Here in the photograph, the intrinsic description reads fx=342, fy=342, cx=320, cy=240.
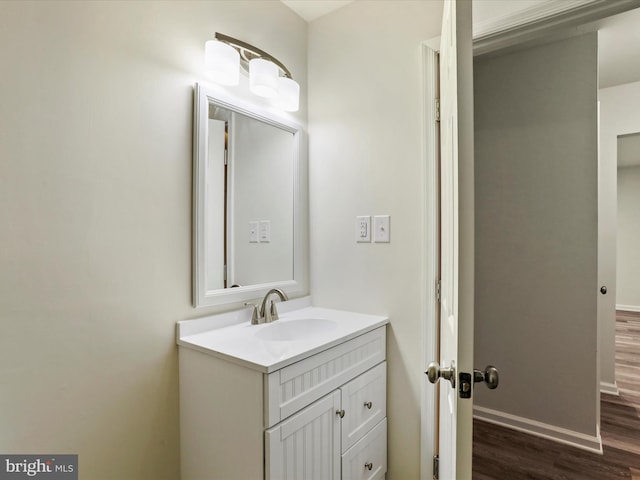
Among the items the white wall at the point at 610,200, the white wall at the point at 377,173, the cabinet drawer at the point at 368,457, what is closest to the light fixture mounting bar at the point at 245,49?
the white wall at the point at 377,173

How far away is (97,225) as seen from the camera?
1.14 meters

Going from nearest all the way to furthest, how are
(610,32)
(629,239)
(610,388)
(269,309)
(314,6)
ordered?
(269,309)
(314,6)
(610,32)
(610,388)
(629,239)

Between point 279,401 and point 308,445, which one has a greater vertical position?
point 279,401

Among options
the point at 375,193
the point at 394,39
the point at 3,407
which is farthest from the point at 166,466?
the point at 394,39

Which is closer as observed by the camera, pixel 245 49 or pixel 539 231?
pixel 245 49

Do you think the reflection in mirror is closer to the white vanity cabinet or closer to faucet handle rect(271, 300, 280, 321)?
faucet handle rect(271, 300, 280, 321)

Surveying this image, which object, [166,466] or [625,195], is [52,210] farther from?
[625,195]

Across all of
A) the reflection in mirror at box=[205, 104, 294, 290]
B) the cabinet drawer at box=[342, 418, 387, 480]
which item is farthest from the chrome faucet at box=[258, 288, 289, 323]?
the cabinet drawer at box=[342, 418, 387, 480]

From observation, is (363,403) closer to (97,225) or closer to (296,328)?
(296,328)

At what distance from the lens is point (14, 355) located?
0.97 metres

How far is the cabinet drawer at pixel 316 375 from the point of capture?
108 centimetres

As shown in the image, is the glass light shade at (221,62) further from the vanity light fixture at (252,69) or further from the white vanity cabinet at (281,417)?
the white vanity cabinet at (281,417)

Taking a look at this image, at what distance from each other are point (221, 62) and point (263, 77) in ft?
0.69

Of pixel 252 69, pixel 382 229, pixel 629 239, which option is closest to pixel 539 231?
pixel 382 229
